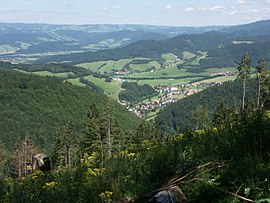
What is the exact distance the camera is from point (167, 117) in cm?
13262

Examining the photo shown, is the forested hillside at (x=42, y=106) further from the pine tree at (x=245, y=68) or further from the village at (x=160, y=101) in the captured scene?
the pine tree at (x=245, y=68)

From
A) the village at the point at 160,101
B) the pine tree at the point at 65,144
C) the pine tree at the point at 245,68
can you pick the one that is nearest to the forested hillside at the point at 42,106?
the village at the point at 160,101

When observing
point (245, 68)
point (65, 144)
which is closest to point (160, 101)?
point (245, 68)

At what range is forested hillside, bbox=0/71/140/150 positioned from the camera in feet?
354

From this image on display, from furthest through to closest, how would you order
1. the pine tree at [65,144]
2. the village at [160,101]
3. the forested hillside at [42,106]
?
1. the village at [160,101]
2. the forested hillside at [42,106]
3. the pine tree at [65,144]

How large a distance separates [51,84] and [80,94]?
15.9 meters

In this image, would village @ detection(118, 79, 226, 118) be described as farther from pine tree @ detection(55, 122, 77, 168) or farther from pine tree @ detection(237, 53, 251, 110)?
pine tree @ detection(237, 53, 251, 110)

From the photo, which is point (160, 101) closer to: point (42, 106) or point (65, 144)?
point (42, 106)

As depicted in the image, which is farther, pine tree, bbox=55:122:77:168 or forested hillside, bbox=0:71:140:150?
forested hillside, bbox=0:71:140:150

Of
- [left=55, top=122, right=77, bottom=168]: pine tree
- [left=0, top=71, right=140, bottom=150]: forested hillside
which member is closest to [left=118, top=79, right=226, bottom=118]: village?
[left=0, top=71, right=140, bottom=150]: forested hillside

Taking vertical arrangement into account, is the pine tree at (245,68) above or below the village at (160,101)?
above

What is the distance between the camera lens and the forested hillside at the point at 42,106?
108000 mm

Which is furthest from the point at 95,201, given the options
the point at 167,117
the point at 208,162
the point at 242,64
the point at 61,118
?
the point at 167,117

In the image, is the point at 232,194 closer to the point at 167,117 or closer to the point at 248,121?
the point at 248,121
